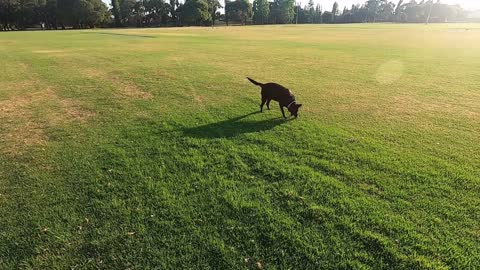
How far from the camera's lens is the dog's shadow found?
8.02 metres

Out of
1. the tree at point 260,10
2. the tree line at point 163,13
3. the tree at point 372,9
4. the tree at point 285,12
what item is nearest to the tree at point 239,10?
the tree line at point 163,13

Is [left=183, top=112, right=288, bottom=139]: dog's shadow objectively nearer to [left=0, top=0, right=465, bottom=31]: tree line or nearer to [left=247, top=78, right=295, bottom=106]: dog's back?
[left=247, top=78, right=295, bottom=106]: dog's back

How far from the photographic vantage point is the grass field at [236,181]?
427 centimetres

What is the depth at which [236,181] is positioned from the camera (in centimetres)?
587

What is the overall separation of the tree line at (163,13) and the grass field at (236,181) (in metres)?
83.4

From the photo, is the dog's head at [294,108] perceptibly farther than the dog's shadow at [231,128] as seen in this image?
Yes

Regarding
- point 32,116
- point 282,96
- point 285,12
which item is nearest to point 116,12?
point 285,12

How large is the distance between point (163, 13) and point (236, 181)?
107 meters

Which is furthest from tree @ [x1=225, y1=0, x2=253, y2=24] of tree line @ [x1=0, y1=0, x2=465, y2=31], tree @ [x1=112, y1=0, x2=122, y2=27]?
tree @ [x1=112, y1=0, x2=122, y2=27]

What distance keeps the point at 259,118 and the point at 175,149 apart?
119 inches

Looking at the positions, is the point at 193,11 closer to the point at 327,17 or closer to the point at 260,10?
the point at 260,10

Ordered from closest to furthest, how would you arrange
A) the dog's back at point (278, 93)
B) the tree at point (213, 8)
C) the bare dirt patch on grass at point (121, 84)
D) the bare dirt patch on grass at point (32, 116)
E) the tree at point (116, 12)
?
the bare dirt patch on grass at point (32, 116) → the dog's back at point (278, 93) → the bare dirt patch on grass at point (121, 84) → the tree at point (116, 12) → the tree at point (213, 8)

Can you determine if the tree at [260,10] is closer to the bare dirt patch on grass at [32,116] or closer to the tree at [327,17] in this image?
the tree at [327,17]

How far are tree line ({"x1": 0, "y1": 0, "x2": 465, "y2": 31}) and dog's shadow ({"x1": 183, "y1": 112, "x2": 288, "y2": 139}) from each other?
87505 mm
